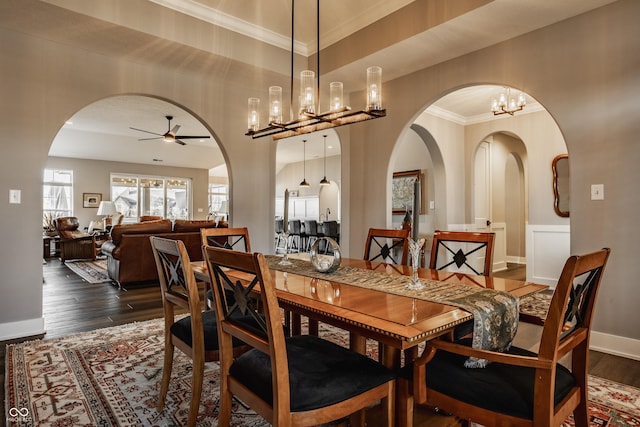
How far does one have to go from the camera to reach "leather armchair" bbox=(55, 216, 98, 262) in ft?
25.2

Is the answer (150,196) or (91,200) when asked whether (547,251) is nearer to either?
(150,196)

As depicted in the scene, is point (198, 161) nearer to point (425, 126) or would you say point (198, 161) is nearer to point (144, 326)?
point (425, 126)

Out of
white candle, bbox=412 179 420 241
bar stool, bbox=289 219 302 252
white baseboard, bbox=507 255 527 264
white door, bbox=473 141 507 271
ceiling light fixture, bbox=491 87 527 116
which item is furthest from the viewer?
bar stool, bbox=289 219 302 252

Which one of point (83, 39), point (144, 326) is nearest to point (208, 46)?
point (83, 39)

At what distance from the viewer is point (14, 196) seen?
3.02m

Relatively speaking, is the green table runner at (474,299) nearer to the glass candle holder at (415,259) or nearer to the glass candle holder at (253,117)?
the glass candle holder at (415,259)

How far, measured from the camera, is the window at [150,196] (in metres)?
10.9

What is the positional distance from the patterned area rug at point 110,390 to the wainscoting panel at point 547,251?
3.15m

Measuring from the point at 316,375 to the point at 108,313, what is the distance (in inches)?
131

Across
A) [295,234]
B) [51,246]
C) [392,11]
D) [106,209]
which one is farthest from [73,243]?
[392,11]

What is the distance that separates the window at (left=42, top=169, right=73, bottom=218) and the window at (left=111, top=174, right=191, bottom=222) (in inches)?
42.3

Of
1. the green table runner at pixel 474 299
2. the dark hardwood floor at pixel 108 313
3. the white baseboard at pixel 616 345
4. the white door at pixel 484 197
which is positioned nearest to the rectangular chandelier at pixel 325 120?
the green table runner at pixel 474 299

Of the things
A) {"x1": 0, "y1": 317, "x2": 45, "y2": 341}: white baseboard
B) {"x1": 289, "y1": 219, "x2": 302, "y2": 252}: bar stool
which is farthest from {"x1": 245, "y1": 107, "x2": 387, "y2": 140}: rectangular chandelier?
{"x1": 289, "y1": 219, "x2": 302, "y2": 252}: bar stool

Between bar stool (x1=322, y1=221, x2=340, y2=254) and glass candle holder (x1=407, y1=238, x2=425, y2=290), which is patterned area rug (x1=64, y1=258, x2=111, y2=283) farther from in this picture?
glass candle holder (x1=407, y1=238, x2=425, y2=290)
